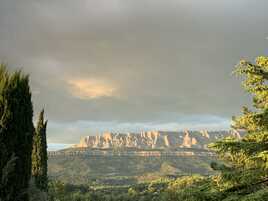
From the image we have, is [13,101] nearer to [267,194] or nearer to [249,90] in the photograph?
[249,90]

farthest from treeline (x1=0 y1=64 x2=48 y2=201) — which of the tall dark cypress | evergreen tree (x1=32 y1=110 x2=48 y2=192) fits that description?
evergreen tree (x1=32 y1=110 x2=48 y2=192)

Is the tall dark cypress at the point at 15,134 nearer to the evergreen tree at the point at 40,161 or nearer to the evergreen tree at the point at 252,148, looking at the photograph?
the evergreen tree at the point at 252,148

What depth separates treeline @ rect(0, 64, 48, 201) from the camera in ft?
76.1

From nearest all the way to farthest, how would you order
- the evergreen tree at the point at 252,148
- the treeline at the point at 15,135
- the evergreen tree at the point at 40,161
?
the evergreen tree at the point at 252,148, the treeline at the point at 15,135, the evergreen tree at the point at 40,161

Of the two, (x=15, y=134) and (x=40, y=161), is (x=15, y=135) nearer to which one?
(x=15, y=134)

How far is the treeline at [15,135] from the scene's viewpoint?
76.1 feet

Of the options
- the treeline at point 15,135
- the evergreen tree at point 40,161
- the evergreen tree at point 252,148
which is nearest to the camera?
the evergreen tree at point 252,148

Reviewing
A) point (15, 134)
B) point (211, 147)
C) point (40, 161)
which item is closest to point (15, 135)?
point (15, 134)

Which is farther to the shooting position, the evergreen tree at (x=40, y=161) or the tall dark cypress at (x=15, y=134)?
the evergreen tree at (x=40, y=161)

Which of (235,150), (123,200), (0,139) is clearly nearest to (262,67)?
(235,150)

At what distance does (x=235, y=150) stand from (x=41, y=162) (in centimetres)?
3440

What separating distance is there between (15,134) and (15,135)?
0.19ft

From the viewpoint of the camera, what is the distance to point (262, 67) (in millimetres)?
14195

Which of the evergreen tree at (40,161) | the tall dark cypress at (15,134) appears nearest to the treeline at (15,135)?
the tall dark cypress at (15,134)
